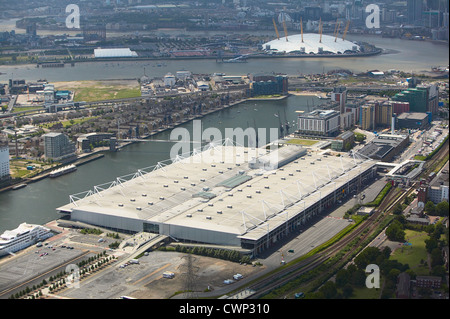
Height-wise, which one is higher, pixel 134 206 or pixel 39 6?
pixel 39 6

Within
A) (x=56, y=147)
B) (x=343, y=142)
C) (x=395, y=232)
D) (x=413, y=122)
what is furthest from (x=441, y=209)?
(x=56, y=147)

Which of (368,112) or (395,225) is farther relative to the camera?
(368,112)

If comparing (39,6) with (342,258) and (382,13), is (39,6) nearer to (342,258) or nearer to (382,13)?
(382,13)

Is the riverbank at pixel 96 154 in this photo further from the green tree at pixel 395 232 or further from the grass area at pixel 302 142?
the green tree at pixel 395 232

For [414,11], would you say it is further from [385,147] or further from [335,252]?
[335,252]

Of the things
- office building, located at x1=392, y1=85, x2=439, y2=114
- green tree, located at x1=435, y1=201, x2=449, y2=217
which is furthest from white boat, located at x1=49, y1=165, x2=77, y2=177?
office building, located at x1=392, y1=85, x2=439, y2=114

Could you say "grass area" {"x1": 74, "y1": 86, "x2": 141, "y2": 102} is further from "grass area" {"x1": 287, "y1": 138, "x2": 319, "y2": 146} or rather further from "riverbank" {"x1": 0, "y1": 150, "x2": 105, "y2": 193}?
"grass area" {"x1": 287, "y1": 138, "x2": 319, "y2": 146}

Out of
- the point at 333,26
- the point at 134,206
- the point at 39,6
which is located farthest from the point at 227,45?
the point at 134,206
